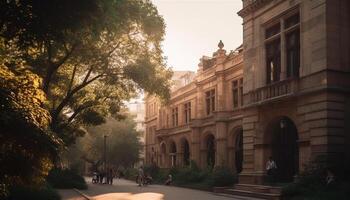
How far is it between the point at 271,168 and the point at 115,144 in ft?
165

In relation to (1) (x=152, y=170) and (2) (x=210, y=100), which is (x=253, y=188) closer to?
(2) (x=210, y=100)

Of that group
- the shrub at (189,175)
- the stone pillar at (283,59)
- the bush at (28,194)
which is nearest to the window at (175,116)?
the shrub at (189,175)

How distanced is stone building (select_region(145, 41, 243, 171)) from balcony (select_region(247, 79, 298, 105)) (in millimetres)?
8242

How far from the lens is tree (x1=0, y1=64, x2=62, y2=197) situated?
1240 cm

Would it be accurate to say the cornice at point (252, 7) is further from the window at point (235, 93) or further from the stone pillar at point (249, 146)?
the window at point (235, 93)

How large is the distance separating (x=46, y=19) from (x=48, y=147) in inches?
130

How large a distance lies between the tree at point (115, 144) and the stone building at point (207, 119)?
49.7 ft

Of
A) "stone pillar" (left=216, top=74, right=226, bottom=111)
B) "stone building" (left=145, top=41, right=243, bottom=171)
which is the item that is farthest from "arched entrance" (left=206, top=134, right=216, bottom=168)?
"stone pillar" (left=216, top=74, right=226, bottom=111)

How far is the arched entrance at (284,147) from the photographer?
27000mm

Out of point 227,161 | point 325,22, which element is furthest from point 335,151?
point 227,161

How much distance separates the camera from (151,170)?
50.9m

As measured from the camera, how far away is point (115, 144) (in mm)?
74750

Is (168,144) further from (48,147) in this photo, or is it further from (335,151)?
(48,147)

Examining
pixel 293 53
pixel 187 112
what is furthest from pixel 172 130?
pixel 293 53
